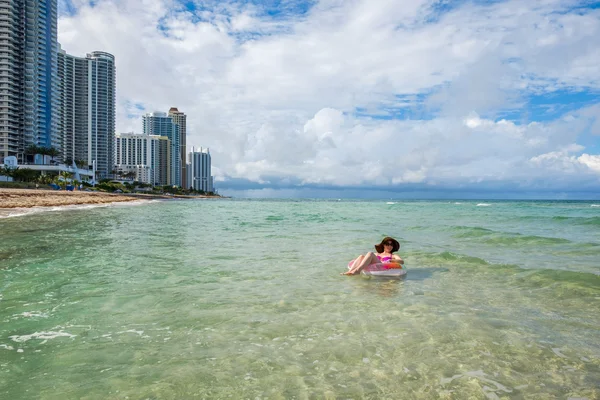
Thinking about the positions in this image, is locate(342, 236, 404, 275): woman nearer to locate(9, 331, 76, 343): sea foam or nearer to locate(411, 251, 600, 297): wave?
locate(411, 251, 600, 297): wave

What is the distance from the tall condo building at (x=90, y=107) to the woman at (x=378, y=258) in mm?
195902

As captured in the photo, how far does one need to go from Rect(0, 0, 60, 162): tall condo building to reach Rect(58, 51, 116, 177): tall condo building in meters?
38.8

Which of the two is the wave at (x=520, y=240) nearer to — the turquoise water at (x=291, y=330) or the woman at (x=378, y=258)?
the turquoise water at (x=291, y=330)

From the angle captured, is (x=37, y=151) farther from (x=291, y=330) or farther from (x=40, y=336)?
(x=291, y=330)

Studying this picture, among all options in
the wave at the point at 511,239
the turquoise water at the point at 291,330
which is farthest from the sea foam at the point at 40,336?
the wave at the point at 511,239

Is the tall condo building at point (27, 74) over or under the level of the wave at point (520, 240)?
over

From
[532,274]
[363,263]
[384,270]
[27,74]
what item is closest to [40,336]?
[363,263]

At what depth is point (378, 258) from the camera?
11016 mm

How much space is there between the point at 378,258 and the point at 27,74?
15963 cm

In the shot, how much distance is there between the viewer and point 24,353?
513cm

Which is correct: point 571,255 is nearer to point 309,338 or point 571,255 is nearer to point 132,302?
point 309,338

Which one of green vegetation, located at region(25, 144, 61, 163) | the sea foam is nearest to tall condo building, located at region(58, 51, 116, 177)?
green vegetation, located at region(25, 144, 61, 163)

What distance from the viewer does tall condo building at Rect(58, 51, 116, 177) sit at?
180125mm

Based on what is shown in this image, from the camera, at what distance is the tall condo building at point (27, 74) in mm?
126688
